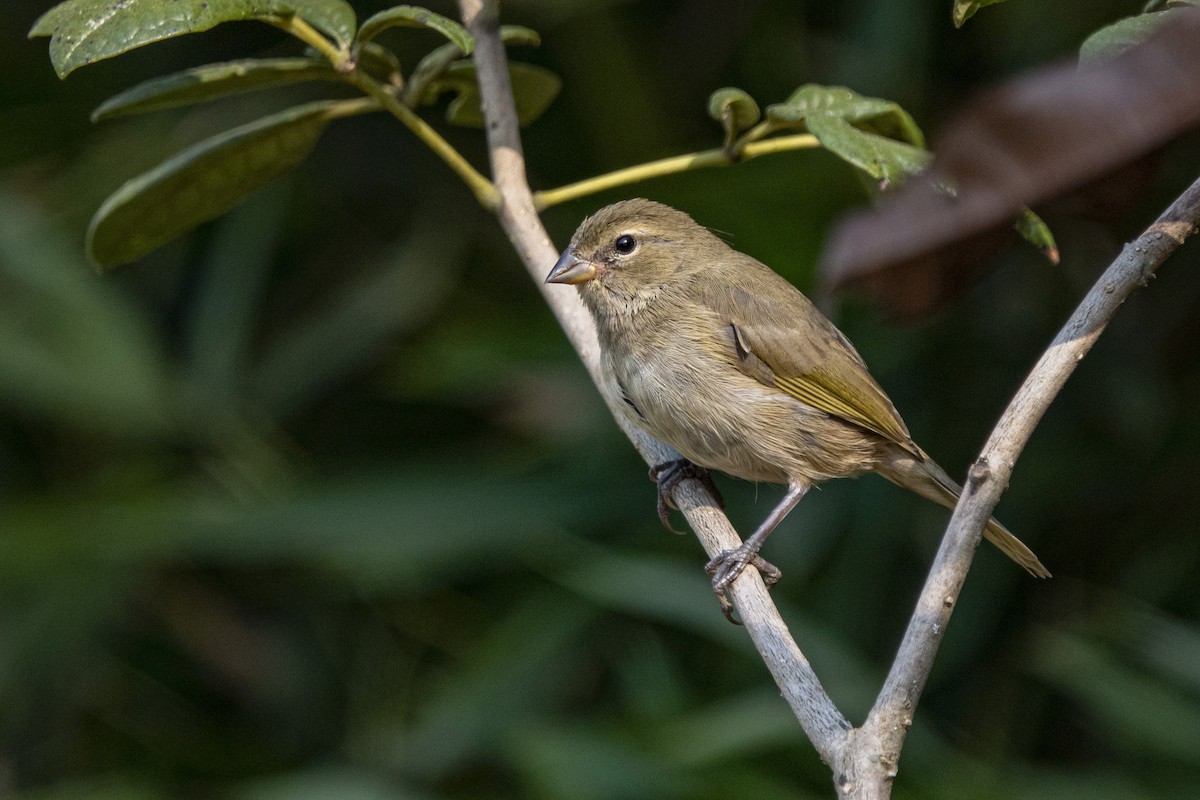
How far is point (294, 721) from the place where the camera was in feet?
15.7

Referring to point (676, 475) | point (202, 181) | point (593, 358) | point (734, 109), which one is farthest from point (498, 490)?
point (734, 109)

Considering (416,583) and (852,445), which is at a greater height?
(852,445)

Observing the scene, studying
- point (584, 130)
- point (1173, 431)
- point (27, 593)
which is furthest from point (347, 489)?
point (1173, 431)

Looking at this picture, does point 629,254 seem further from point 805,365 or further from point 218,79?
point 218,79

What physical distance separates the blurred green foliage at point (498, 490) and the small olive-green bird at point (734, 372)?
2.17 feet

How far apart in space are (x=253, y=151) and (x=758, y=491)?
7.20 feet

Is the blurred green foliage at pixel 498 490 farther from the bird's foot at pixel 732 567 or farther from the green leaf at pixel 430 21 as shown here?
the green leaf at pixel 430 21

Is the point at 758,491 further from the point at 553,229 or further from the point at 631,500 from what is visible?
the point at 553,229

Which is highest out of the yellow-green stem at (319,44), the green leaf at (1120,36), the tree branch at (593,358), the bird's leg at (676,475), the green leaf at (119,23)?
the green leaf at (119,23)

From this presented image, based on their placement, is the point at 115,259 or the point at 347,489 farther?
the point at 347,489

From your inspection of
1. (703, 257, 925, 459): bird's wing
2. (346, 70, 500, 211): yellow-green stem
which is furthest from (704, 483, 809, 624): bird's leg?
(346, 70, 500, 211): yellow-green stem

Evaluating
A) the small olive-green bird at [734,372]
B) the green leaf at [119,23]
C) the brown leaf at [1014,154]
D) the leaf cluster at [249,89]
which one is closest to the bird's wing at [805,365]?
the small olive-green bird at [734,372]

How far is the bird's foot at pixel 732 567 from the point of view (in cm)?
268

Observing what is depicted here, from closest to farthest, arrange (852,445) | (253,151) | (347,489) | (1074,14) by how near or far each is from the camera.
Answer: (253,151), (852,445), (1074,14), (347,489)
